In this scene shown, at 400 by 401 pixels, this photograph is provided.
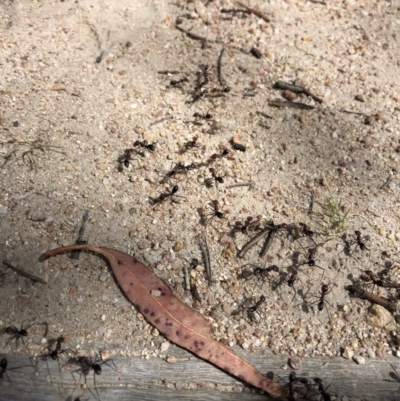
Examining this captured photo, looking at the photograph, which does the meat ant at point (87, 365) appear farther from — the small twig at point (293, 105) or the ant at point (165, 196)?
the small twig at point (293, 105)

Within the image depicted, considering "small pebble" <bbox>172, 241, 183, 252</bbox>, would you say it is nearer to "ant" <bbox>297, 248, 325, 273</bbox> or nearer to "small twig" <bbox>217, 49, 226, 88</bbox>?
"ant" <bbox>297, 248, 325, 273</bbox>

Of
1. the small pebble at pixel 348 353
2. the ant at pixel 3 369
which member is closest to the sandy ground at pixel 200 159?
the small pebble at pixel 348 353

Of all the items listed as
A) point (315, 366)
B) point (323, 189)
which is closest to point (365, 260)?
point (323, 189)

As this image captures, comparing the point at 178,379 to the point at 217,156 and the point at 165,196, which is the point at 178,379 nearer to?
the point at 165,196

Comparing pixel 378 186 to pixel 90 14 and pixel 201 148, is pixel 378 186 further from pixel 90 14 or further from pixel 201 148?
pixel 90 14

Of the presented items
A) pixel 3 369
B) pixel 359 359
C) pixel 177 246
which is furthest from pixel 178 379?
pixel 359 359

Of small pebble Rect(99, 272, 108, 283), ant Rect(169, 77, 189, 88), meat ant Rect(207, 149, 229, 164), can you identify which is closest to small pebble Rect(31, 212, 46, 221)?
small pebble Rect(99, 272, 108, 283)
